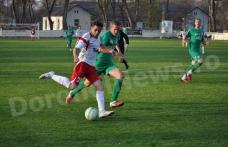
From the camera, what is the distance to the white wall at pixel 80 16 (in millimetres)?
115312

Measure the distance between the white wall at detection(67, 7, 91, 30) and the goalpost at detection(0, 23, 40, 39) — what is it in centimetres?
4466

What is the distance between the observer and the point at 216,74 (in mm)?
20969

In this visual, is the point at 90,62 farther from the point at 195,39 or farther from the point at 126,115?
the point at 195,39

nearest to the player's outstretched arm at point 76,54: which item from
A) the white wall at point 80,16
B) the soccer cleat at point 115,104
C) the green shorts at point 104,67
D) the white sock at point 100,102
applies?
the white sock at point 100,102

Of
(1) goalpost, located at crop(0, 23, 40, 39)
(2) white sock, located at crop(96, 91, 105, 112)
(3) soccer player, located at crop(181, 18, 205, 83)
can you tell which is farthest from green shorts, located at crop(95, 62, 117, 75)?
(1) goalpost, located at crop(0, 23, 40, 39)

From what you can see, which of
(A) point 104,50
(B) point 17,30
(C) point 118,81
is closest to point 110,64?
(C) point 118,81

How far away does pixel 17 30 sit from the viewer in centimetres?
7050

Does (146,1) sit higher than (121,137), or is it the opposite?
(146,1)

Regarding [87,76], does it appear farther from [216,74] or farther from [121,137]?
[216,74]

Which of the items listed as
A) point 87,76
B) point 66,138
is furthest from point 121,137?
point 87,76

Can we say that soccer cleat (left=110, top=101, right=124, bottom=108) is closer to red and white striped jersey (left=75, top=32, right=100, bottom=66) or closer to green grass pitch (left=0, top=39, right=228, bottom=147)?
green grass pitch (left=0, top=39, right=228, bottom=147)

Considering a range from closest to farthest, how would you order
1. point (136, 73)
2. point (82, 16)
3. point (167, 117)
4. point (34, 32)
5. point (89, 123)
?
point (89, 123)
point (167, 117)
point (136, 73)
point (34, 32)
point (82, 16)

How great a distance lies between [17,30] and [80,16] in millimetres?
46127

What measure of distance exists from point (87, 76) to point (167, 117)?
1.89 meters
